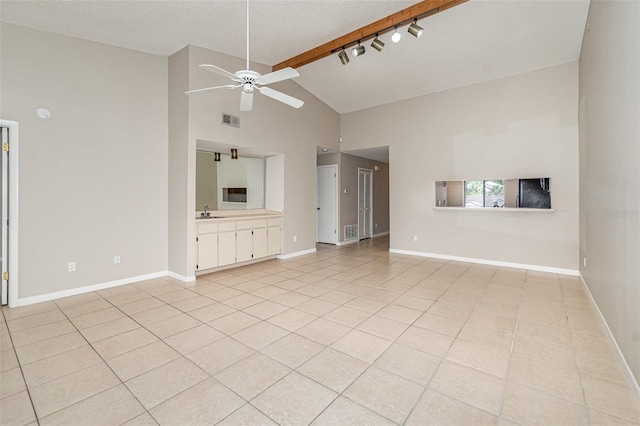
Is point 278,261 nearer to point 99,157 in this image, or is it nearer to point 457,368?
point 99,157

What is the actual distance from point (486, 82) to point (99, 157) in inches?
249

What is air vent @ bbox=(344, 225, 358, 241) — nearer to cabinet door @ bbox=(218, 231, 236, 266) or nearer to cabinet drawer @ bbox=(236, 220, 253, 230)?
cabinet drawer @ bbox=(236, 220, 253, 230)

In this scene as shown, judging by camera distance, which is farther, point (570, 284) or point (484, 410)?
point (570, 284)

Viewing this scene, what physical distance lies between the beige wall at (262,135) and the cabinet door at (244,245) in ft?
2.79

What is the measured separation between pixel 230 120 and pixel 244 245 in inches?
85.1

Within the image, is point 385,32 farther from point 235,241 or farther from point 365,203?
point 365,203

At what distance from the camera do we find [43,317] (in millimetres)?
3094

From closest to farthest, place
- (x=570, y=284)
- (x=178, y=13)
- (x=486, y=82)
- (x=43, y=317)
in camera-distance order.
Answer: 1. (x=43, y=317)
2. (x=178, y=13)
3. (x=570, y=284)
4. (x=486, y=82)

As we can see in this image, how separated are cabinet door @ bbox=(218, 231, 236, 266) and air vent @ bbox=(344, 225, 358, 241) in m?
3.45

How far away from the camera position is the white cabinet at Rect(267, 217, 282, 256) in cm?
577

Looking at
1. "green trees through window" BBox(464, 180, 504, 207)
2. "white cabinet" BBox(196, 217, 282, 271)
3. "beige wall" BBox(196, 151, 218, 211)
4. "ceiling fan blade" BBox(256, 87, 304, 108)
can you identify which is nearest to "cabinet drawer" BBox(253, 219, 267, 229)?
"white cabinet" BBox(196, 217, 282, 271)

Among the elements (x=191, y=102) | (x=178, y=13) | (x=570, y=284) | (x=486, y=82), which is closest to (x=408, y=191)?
(x=486, y=82)

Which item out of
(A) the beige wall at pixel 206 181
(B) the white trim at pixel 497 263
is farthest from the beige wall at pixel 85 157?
(B) the white trim at pixel 497 263

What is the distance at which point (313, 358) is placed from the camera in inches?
90.1
